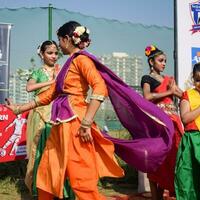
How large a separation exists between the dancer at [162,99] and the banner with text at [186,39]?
2.71 ft

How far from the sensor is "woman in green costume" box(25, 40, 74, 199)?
16.4 ft

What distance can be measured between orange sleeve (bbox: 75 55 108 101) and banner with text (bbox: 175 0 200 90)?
227 cm

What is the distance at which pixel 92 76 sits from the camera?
11.5 ft

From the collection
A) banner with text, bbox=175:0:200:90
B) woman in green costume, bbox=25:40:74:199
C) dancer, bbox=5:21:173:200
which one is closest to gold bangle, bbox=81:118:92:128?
dancer, bbox=5:21:173:200

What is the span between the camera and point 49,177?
3732 mm

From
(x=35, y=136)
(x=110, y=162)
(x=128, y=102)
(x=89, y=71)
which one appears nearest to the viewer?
(x=89, y=71)

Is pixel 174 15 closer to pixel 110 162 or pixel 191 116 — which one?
pixel 191 116

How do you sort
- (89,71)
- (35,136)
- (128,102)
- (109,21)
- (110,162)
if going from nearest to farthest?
(89,71) → (110,162) → (128,102) → (35,136) → (109,21)

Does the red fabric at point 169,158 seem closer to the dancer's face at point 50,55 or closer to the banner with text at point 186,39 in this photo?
the banner with text at point 186,39

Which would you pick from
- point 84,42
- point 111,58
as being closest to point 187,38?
point 84,42

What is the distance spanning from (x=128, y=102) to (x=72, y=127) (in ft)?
2.08

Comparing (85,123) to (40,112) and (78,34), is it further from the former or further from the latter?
(40,112)

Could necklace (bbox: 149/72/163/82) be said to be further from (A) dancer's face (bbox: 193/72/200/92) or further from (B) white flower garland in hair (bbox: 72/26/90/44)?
(B) white flower garland in hair (bbox: 72/26/90/44)

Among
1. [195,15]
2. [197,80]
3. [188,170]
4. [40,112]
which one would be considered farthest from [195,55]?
[188,170]
